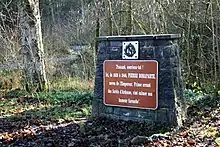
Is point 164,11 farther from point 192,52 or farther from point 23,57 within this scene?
point 23,57

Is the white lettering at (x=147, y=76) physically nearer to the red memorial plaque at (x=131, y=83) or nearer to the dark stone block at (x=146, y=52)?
the red memorial plaque at (x=131, y=83)

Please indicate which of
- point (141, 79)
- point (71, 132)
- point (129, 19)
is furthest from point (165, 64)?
point (129, 19)

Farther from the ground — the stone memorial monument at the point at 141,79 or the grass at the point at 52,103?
the stone memorial monument at the point at 141,79

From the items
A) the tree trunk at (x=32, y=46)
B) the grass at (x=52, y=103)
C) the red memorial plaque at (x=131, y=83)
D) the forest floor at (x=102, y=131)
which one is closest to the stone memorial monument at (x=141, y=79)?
the red memorial plaque at (x=131, y=83)

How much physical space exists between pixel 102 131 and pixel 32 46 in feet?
21.1

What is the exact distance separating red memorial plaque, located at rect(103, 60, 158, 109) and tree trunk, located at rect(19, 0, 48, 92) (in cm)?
568

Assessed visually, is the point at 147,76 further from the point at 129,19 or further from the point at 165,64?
the point at 129,19

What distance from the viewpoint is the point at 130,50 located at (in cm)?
718

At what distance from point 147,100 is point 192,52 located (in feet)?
24.6

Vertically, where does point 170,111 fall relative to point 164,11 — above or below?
below

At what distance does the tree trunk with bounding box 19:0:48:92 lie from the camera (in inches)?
494

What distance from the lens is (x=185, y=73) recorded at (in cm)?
1388

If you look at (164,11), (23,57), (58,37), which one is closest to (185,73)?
(164,11)

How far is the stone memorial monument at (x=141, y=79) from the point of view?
6.77m
